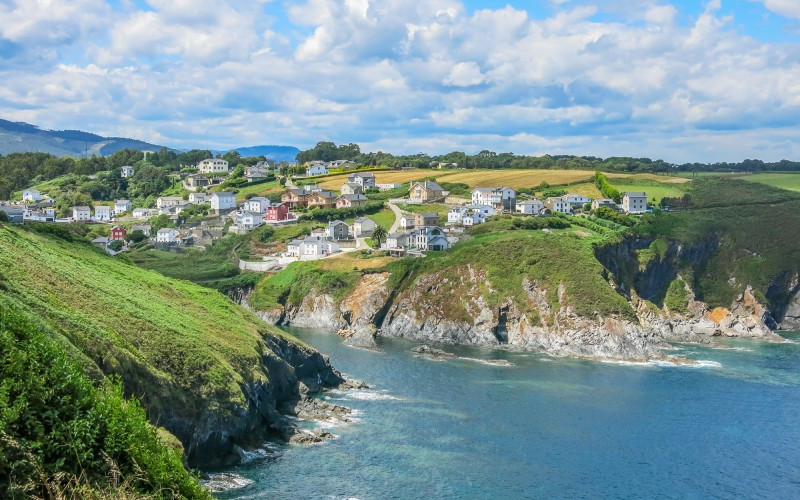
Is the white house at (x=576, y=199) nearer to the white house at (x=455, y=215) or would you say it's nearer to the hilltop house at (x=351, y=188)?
the white house at (x=455, y=215)

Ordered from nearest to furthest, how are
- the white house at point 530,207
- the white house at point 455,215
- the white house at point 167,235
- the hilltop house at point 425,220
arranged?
the hilltop house at point 425,220, the white house at point 455,215, the white house at point 530,207, the white house at point 167,235

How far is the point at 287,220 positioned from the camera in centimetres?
13350

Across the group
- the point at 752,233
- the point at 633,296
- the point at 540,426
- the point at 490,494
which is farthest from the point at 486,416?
the point at 752,233

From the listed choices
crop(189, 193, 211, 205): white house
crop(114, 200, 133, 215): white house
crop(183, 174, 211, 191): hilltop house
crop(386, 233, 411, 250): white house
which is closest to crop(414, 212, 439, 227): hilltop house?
crop(386, 233, 411, 250): white house

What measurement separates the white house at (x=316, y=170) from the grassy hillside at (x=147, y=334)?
114013mm

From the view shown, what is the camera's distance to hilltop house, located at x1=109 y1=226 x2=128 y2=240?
128m

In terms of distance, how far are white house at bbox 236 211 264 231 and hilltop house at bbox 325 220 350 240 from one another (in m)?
16.3

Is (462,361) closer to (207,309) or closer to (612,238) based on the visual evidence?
(207,309)

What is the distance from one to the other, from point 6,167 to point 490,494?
171759 mm

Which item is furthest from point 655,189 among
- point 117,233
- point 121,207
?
point 121,207

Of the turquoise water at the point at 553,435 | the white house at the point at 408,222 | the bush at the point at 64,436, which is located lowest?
the turquoise water at the point at 553,435

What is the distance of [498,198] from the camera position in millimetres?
131000

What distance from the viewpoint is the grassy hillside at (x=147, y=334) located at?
3709 centimetres

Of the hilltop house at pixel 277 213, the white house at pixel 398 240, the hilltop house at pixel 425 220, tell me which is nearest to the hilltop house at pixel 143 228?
the hilltop house at pixel 277 213
